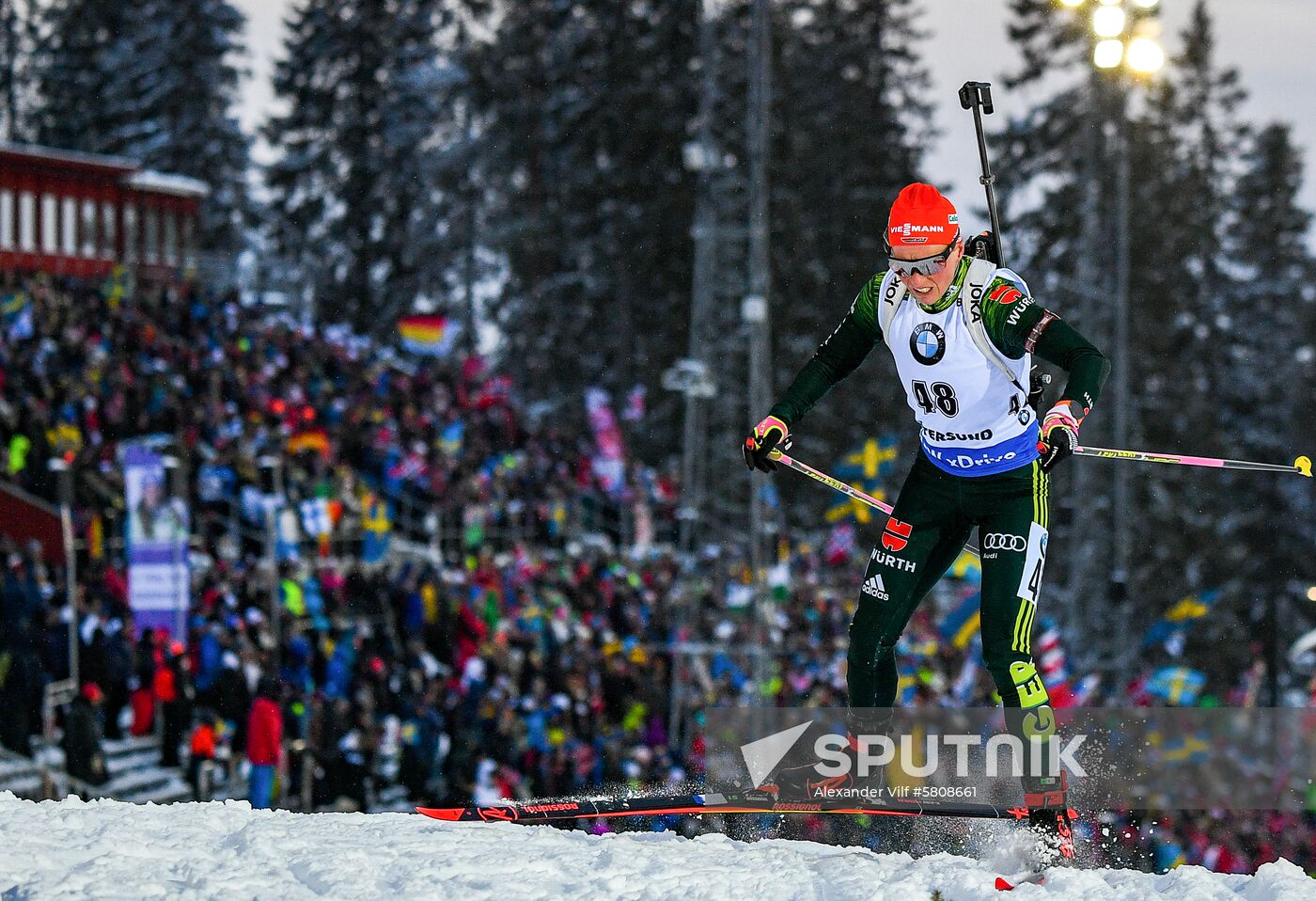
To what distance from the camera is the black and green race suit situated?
6.12 m

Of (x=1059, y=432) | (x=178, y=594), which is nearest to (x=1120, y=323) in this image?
(x=178, y=594)

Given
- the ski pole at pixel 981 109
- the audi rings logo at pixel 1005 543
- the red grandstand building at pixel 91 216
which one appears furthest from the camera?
the red grandstand building at pixel 91 216

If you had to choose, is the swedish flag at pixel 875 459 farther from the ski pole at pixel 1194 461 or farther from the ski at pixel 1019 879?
the ski at pixel 1019 879

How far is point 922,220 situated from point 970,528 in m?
1.42

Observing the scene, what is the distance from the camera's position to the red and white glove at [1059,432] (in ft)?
18.9

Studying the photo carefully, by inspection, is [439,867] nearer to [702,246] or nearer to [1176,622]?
[702,246]

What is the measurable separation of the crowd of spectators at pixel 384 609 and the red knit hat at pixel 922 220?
2.68 meters

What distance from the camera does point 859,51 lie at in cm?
4303

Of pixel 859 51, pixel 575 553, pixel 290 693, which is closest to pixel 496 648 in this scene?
pixel 290 693

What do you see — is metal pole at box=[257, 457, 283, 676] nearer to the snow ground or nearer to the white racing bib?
the snow ground

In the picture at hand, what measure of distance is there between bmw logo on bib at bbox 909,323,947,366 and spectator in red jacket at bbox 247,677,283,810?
722cm

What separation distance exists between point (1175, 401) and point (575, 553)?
23.7 meters

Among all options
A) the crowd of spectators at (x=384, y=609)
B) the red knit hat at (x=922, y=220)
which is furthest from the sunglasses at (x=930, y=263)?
the crowd of spectators at (x=384, y=609)

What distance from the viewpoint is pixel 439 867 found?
5422 millimetres
